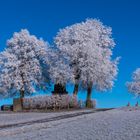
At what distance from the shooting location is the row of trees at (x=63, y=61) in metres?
69.2

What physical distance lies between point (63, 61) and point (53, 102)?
38.9 ft

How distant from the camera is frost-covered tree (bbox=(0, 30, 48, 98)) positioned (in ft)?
234

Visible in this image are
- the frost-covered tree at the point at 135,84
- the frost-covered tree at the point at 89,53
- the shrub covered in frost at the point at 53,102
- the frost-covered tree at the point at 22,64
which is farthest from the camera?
the frost-covered tree at the point at 135,84

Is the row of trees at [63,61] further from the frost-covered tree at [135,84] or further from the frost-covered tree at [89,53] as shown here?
the frost-covered tree at [135,84]

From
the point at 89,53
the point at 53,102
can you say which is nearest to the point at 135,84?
the point at 89,53

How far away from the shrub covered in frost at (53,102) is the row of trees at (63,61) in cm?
843

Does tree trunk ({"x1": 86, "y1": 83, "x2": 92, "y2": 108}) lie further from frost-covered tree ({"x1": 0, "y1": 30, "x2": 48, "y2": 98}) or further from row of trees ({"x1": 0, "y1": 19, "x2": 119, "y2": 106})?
frost-covered tree ({"x1": 0, "y1": 30, "x2": 48, "y2": 98})

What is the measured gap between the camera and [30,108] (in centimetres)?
6125

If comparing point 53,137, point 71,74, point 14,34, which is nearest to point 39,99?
point 71,74

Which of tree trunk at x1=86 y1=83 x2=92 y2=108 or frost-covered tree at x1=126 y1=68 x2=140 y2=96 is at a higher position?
frost-covered tree at x1=126 y1=68 x2=140 y2=96

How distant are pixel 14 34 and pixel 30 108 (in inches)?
709

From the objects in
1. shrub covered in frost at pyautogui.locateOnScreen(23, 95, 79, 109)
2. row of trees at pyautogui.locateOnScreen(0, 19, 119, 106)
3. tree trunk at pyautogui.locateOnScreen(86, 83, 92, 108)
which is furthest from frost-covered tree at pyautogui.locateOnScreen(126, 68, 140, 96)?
shrub covered in frost at pyautogui.locateOnScreen(23, 95, 79, 109)

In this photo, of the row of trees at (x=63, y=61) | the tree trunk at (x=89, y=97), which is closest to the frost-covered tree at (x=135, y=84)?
the row of trees at (x=63, y=61)

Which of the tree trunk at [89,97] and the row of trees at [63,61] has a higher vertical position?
the row of trees at [63,61]
